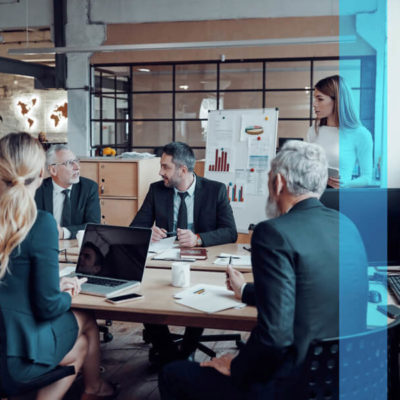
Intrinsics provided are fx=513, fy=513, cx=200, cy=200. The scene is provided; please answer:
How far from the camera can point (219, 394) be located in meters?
1.94

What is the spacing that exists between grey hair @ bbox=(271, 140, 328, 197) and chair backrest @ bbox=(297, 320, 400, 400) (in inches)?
22.0

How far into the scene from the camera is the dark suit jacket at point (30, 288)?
82.8 inches

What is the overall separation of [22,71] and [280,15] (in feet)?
14.8

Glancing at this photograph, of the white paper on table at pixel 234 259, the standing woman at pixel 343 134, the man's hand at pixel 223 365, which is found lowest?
the man's hand at pixel 223 365

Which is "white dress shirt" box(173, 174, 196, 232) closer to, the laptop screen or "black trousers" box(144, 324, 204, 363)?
"black trousers" box(144, 324, 204, 363)

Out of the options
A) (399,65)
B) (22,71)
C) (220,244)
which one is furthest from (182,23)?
(220,244)

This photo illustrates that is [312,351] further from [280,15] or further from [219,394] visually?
[280,15]

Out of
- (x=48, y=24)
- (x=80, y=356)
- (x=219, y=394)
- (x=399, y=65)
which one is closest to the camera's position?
(x=219, y=394)

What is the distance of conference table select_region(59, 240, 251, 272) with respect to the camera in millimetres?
2955

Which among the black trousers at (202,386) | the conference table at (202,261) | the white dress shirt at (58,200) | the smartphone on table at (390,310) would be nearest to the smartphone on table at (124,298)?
the black trousers at (202,386)

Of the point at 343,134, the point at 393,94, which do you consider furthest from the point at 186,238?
the point at 393,94

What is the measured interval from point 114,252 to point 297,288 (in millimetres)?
1241

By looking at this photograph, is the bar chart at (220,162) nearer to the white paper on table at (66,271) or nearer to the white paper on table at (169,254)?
the white paper on table at (169,254)

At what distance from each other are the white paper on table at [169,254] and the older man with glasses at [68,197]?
0.95m
